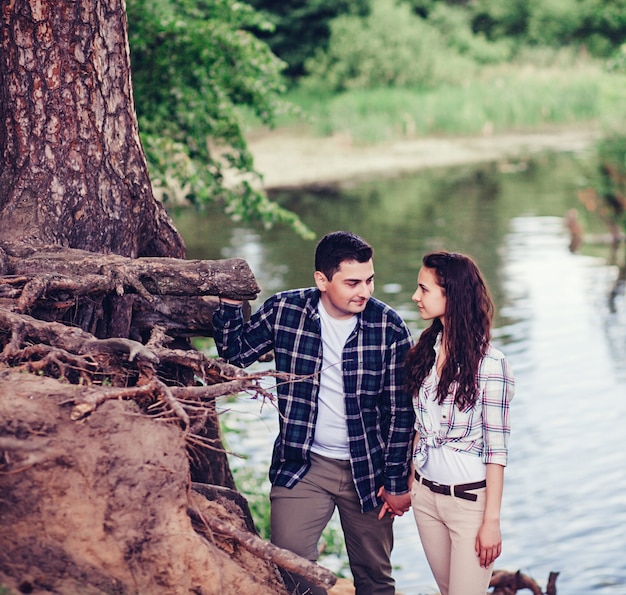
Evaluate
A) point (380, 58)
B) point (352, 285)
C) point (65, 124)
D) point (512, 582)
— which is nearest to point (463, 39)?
point (380, 58)

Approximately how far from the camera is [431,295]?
4.41 metres

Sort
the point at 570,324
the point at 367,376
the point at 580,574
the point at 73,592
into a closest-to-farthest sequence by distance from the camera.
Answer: the point at 73,592 → the point at 367,376 → the point at 580,574 → the point at 570,324

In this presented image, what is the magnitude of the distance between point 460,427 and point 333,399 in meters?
0.60

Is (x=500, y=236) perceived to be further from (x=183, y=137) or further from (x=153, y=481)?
(x=153, y=481)

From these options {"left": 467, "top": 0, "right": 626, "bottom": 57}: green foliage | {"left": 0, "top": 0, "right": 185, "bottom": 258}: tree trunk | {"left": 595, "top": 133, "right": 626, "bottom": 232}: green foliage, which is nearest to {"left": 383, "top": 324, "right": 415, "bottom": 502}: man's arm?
{"left": 0, "top": 0, "right": 185, "bottom": 258}: tree trunk

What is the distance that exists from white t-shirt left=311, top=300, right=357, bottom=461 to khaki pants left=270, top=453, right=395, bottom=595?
0.21 feet

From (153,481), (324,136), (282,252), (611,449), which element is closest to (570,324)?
(611,449)

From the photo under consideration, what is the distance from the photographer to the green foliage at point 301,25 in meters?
40.8

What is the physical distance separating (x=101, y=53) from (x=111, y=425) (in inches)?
84.5

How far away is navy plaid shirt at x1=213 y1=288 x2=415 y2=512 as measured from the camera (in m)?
4.59

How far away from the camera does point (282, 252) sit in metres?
19.5

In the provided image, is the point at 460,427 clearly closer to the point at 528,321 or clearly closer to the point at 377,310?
the point at 377,310

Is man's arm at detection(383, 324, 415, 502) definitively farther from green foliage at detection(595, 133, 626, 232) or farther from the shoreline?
the shoreline

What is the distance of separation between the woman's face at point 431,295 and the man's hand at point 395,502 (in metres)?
0.78
